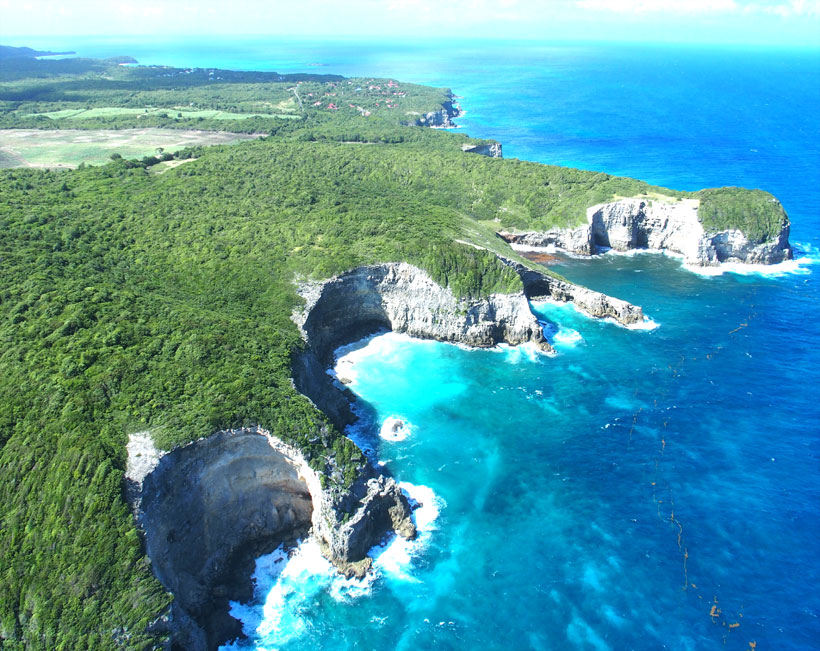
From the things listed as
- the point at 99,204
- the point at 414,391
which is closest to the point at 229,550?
the point at 414,391

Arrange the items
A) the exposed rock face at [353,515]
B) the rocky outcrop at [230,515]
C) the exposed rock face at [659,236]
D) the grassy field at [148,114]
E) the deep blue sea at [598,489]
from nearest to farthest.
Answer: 1. the rocky outcrop at [230,515]
2. the deep blue sea at [598,489]
3. the exposed rock face at [353,515]
4. the exposed rock face at [659,236]
5. the grassy field at [148,114]

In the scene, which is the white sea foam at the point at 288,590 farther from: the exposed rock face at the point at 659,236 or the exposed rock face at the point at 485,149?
the exposed rock face at the point at 485,149

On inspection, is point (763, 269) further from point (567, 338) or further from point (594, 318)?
point (567, 338)

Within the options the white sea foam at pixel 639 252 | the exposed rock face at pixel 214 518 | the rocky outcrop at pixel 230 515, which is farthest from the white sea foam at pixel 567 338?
the exposed rock face at pixel 214 518

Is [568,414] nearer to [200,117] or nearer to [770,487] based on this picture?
[770,487]

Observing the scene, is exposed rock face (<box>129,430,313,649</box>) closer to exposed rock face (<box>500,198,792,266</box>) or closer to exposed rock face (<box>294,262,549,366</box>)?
exposed rock face (<box>294,262,549,366</box>)
